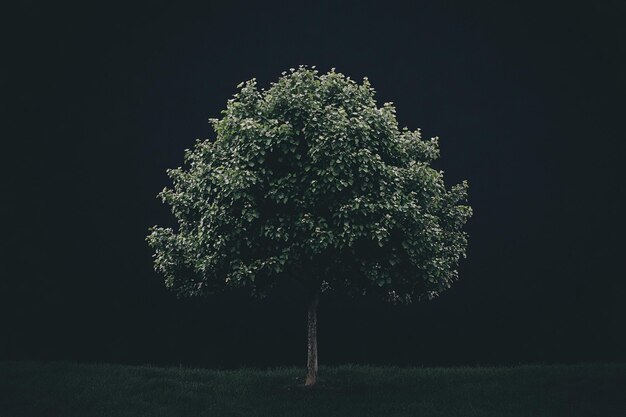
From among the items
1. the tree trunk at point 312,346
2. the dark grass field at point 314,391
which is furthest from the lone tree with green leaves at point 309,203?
the dark grass field at point 314,391

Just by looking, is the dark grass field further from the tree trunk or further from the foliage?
the foliage

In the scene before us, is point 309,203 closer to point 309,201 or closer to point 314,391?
point 309,201

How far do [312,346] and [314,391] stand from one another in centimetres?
143

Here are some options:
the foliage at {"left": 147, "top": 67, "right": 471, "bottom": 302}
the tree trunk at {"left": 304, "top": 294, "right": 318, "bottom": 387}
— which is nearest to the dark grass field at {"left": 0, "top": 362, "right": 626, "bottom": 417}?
the tree trunk at {"left": 304, "top": 294, "right": 318, "bottom": 387}

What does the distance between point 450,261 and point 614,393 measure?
638 cm

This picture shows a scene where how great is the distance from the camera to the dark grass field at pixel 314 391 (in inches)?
905

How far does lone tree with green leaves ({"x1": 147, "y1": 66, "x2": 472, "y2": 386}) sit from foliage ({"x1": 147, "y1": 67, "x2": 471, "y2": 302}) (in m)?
0.04

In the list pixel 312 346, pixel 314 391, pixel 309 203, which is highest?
pixel 309 203

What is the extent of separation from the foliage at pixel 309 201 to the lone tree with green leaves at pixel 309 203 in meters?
0.04

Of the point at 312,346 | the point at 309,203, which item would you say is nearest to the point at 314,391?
the point at 312,346

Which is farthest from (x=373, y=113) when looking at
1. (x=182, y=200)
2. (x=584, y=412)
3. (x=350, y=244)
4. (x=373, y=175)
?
(x=584, y=412)

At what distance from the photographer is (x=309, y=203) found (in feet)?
77.4

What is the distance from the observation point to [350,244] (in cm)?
2245

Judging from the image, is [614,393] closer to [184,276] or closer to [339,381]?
[339,381]
